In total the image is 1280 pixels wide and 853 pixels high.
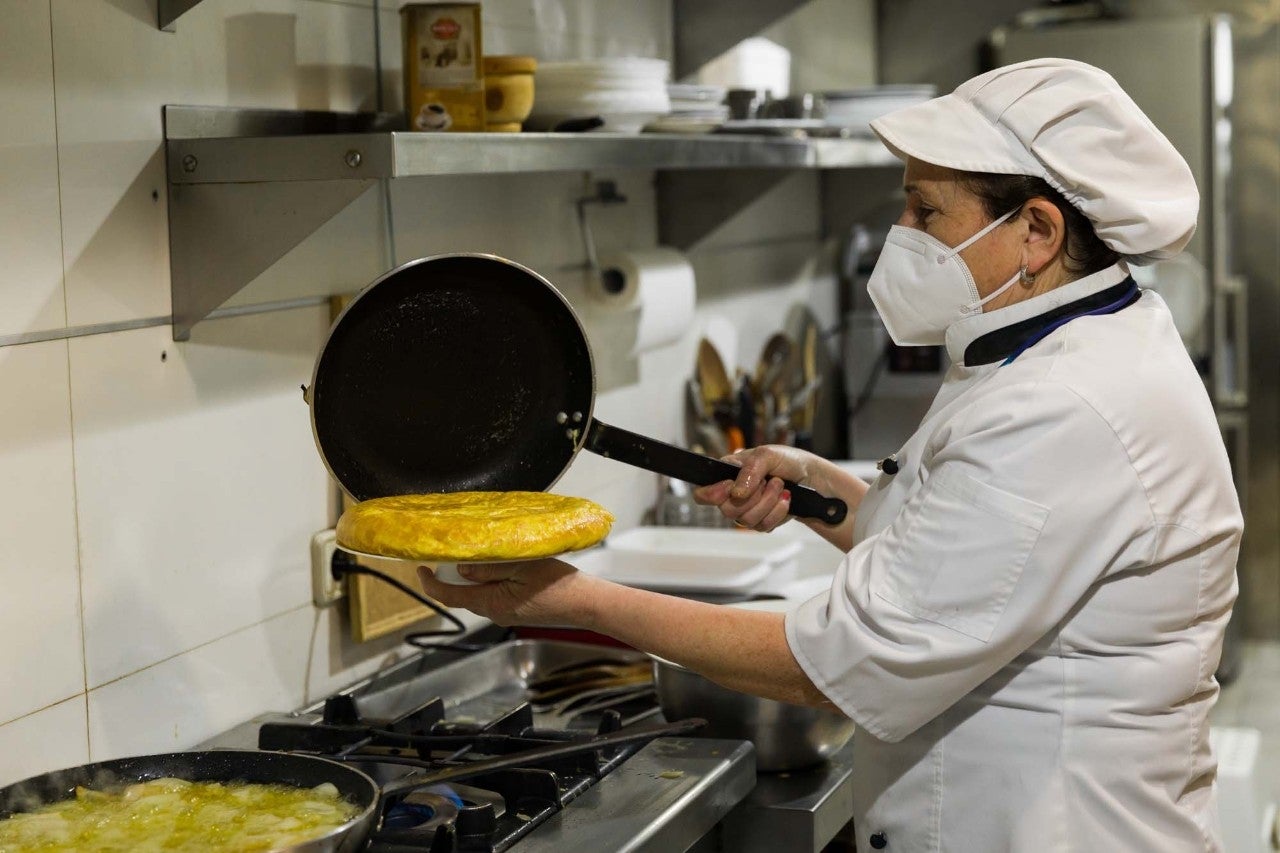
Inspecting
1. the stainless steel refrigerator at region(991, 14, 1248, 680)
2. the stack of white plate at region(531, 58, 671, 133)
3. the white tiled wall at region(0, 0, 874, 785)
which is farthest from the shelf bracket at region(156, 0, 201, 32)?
the stainless steel refrigerator at region(991, 14, 1248, 680)

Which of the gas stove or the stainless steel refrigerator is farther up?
the stainless steel refrigerator

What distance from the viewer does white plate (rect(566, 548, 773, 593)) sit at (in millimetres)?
2121

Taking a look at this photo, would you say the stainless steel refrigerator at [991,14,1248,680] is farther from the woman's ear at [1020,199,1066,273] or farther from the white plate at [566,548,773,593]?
the woman's ear at [1020,199,1066,273]

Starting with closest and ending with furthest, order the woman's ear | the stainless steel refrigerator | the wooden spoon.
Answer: the woman's ear < the wooden spoon < the stainless steel refrigerator

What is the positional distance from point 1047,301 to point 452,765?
76cm

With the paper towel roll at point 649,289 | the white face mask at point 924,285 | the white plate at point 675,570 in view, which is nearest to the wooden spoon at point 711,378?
the paper towel roll at point 649,289

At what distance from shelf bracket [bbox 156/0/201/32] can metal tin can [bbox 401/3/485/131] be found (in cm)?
28

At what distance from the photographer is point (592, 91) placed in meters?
1.94

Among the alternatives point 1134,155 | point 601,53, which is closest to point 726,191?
point 601,53

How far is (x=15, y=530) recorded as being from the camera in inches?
54.6

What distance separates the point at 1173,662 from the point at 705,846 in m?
0.56

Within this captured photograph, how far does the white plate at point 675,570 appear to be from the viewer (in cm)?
212

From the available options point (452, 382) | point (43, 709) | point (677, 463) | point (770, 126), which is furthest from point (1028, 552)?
point (770, 126)

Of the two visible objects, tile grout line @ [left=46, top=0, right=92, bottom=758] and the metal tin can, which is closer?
tile grout line @ [left=46, top=0, right=92, bottom=758]
